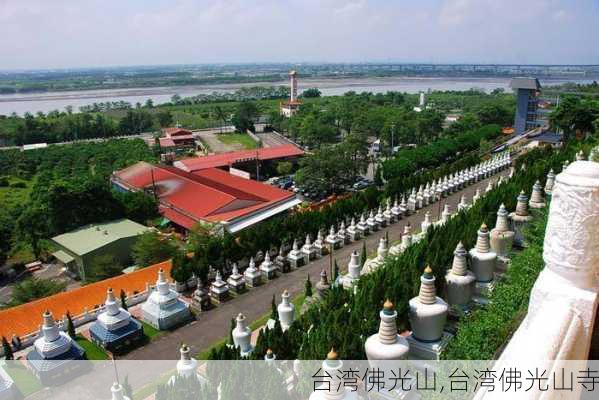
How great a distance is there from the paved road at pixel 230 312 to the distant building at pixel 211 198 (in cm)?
862

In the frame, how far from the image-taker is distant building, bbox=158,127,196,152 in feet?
229

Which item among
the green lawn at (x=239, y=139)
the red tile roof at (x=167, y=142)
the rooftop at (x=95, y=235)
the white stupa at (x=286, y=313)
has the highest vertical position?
the white stupa at (x=286, y=313)

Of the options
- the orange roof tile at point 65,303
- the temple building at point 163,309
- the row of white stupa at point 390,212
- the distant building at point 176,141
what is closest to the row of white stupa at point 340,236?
the row of white stupa at point 390,212

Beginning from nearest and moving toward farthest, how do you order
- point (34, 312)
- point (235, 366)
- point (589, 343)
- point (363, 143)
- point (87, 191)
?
point (589, 343) → point (235, 366) → point (34, 312) → point (87, 191) → point (363, 143)

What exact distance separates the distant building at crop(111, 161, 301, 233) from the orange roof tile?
753 cm

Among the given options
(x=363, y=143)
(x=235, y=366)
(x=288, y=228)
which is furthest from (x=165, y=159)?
(x=235, y=366)

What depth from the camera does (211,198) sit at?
34.9 meters

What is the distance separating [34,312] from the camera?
63.6 ft

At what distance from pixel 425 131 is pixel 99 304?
175 ft

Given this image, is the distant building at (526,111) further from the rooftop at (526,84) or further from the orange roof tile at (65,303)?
the orange roof tile at (65,303)

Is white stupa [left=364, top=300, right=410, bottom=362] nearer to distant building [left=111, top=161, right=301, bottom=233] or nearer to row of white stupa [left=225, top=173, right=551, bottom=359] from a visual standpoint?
row of white stupa [left=225, top=173, right=551, bottom=359]

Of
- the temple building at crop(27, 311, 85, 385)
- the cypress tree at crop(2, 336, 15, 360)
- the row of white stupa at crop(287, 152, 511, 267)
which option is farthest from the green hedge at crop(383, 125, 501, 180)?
the cypress tree at crop(2, 336, 15, 360)

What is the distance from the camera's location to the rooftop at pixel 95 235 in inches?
1129

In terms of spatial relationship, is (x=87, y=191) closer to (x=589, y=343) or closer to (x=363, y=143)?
(x=363, y=143)
